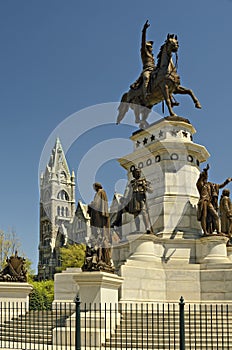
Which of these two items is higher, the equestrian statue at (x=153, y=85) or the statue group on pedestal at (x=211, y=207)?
the equestrian statue at (x=153, y=85)

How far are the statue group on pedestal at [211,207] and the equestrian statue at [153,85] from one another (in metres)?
4.55

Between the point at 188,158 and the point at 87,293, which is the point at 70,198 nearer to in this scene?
the point at 188,158

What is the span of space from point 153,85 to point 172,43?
7.69ft

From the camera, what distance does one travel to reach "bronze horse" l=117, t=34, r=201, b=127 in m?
27.9

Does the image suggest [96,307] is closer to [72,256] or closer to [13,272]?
[13,272]

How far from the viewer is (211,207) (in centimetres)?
2411

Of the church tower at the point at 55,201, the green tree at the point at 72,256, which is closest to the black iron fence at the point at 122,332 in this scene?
the green tree at the point at 72,256

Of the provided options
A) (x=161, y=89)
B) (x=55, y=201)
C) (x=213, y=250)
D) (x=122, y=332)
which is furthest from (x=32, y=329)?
(x=55, y=201)

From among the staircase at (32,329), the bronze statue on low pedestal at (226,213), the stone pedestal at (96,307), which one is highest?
the bronze statue on low pedestal at (226,213)

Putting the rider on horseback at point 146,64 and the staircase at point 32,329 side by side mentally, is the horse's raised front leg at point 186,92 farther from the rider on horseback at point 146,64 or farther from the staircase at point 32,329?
the staircase at point 32,329

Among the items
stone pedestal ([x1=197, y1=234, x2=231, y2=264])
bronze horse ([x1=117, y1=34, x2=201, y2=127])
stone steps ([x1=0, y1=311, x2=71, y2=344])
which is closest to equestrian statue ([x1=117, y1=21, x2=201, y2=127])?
bronze horse ([x1=117, y1=34, x2=201, y2=127])

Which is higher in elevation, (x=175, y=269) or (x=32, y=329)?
(x=175, y=269)

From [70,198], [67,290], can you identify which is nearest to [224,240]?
[67,290]

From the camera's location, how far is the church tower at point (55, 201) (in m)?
122
